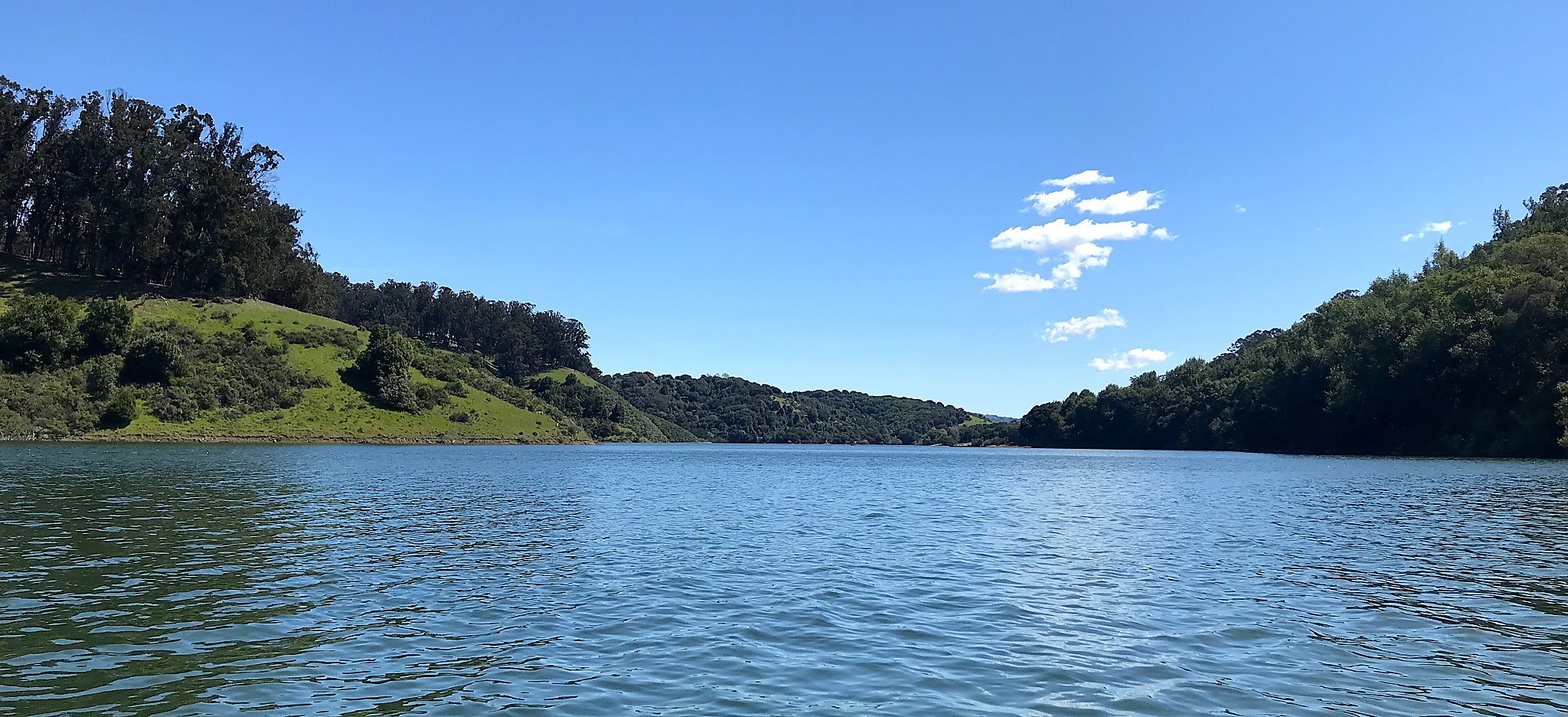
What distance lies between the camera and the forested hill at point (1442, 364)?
103562 mm

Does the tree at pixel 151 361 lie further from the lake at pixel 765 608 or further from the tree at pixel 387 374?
the lake at pixel 765 608

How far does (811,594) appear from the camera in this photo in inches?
878

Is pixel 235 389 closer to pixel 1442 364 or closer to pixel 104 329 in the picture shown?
pixel 104 329

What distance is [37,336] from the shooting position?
113750 mm

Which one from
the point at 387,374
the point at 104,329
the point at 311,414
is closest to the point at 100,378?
the point at 104,329

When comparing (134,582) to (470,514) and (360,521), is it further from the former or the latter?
(470,514)

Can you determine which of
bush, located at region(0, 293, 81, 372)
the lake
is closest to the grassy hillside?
bush, located at region(0, 293, 81, 372)

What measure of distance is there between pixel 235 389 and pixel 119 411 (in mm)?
17498

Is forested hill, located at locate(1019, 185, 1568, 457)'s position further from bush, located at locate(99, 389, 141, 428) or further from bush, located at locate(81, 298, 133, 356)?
bush, located at locate(81, 298, 133, 356)

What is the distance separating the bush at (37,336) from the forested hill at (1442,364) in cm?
17301

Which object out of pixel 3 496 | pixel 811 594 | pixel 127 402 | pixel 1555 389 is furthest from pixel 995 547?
pixel 127 402

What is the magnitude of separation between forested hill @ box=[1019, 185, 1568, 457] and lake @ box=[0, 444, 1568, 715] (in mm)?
75638

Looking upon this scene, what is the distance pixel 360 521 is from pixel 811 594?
2276 cm

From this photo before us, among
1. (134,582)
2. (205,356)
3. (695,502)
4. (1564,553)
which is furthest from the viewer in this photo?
(205,356)
